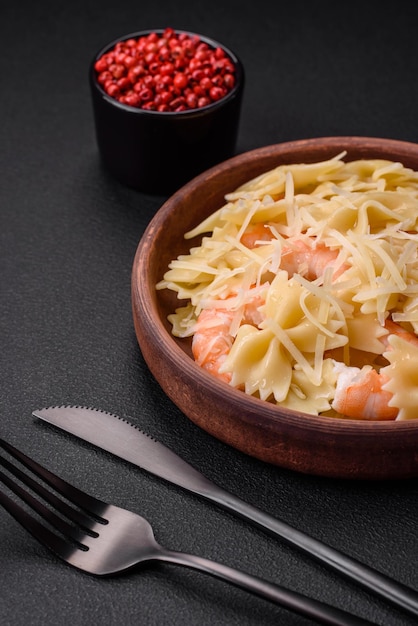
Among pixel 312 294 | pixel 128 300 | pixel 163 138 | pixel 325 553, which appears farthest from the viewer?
pixel 163 138

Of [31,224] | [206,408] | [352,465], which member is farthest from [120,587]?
[31,224]

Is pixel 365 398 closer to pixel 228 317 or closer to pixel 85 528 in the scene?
pixel 228 317

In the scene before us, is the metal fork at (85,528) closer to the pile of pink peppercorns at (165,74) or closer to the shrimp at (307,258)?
the shrimp at (307,258)

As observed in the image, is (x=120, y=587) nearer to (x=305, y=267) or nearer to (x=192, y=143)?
(x=305, y=267)

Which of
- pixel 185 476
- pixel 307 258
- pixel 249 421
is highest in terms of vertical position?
pixel 307 258

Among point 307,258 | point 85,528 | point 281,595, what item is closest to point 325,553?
point 281,595

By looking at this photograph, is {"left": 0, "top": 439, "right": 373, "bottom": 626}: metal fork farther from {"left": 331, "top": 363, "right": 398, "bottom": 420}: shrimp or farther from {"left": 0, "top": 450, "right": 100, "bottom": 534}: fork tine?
{"left": 331, "top": 363, "right": 398, "bottom": 420}: shrimp

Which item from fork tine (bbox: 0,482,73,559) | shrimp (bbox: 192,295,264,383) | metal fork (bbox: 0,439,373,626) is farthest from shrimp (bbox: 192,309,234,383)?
fork tine (bbox: 0,482,73,559)
